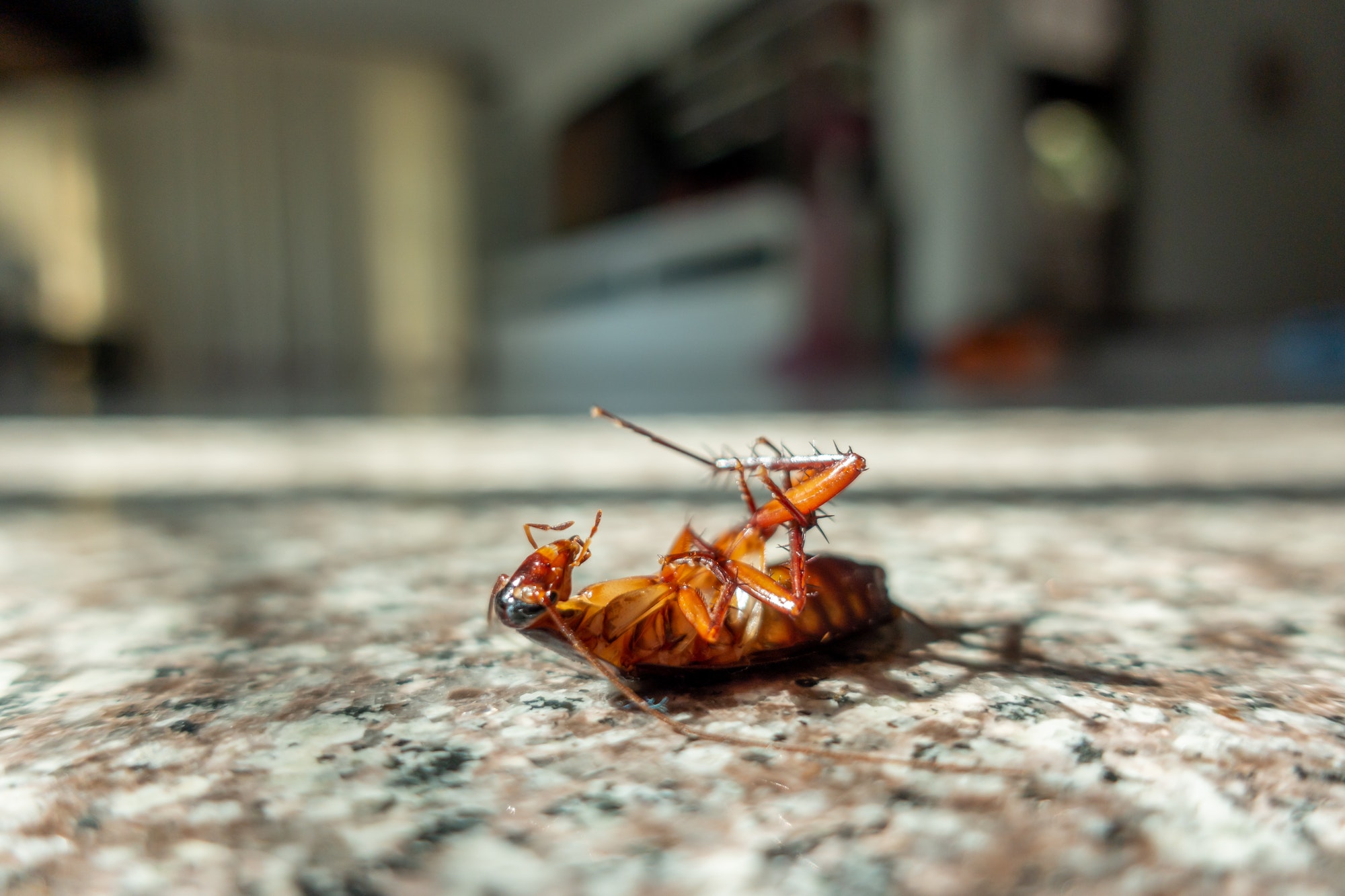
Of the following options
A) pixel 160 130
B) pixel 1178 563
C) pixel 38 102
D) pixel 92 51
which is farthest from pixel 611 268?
pixel 1178 563

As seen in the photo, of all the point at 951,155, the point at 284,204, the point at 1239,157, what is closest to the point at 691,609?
the point at 1239,157

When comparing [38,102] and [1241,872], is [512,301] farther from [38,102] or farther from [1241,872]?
[1241,872]

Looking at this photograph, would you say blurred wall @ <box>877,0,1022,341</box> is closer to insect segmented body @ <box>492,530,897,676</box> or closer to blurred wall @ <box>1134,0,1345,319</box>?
blurred wall @ <box>1134,0,1345,319</box>

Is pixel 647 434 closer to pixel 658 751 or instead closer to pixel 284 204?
pixel 658 751

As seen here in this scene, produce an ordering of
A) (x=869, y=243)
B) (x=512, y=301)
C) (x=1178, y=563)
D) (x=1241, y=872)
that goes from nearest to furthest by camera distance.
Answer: (x=1241, y=872) → (x=1178, y=563) → (x=869, y=243) → (x=512, y=301)

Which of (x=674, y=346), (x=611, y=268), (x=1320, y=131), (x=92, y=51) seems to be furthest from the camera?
(x=611, y=268)

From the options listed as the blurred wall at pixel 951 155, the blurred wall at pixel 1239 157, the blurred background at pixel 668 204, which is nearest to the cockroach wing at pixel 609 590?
the blurred background at pixel 668 204

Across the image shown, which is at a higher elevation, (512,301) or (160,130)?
(160,130)
